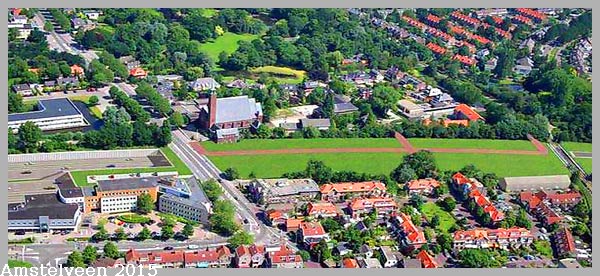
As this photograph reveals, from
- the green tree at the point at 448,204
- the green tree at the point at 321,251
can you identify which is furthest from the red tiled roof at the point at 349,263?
the green tree at the point at 448,204

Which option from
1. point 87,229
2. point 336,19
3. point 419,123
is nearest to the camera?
point 87,229

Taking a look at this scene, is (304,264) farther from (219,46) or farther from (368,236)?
(219,46)

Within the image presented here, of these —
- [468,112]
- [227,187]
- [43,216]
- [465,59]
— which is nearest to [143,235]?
[43,216]

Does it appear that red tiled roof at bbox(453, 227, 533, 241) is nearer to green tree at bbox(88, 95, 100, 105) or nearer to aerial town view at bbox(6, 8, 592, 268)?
aerial town view at bbox(6, 8, 592, 268)

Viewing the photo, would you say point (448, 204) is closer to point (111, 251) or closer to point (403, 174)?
point (403, 174)

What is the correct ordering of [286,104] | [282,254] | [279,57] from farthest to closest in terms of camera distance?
[279,57]
[286,104]
[282,254]

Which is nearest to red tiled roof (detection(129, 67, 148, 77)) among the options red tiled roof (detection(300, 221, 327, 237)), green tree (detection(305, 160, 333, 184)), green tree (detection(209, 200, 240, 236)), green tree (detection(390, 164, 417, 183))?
green tree (detection(305, 160, 333, 184))

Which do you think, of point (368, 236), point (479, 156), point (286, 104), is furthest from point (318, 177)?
point (286, 104)

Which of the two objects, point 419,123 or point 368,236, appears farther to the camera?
point 419,123
